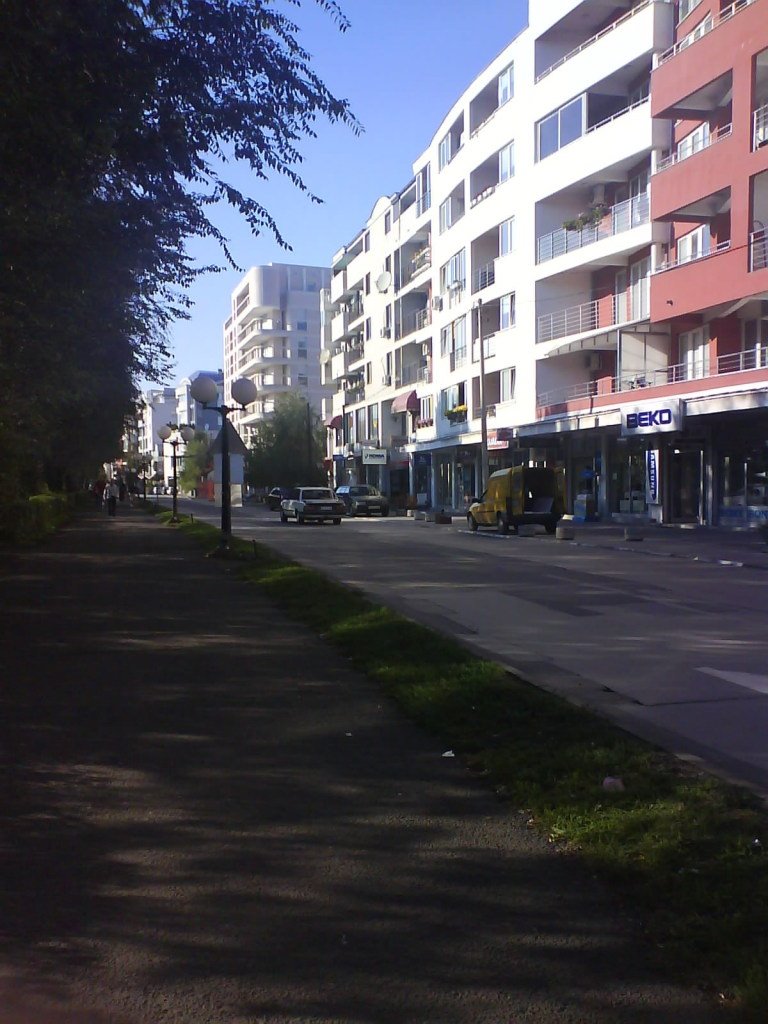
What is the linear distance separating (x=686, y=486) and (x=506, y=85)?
2068 centimetres

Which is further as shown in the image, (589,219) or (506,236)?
(506,236)

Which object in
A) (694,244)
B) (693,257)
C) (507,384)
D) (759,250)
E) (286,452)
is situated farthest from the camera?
(286,452)

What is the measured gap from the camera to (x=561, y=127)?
36.3 meters

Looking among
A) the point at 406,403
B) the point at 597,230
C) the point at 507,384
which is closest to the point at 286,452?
the point at 406,403

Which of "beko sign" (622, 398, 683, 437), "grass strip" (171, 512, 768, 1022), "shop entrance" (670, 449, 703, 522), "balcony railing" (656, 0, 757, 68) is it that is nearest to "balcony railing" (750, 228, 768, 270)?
"beko sign" (622, 398, 683, 437)

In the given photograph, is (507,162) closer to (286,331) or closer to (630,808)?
(630,808)

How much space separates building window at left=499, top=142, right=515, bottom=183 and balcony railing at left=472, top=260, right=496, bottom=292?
3832 mm

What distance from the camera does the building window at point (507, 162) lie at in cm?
4081

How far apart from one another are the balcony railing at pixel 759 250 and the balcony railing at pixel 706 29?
580 cm

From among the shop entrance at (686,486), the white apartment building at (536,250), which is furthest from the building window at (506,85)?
the shop entrance at (686,486)

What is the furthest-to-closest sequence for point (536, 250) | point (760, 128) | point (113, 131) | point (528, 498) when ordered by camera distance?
point (536, 250)
point (528, 498)
point (760, 128)
point (113, 131)

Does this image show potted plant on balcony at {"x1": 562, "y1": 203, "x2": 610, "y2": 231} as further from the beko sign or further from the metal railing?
the beko sign

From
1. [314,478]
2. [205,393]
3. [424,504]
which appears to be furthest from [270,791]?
[314,478]

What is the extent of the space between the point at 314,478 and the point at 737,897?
222 feet
